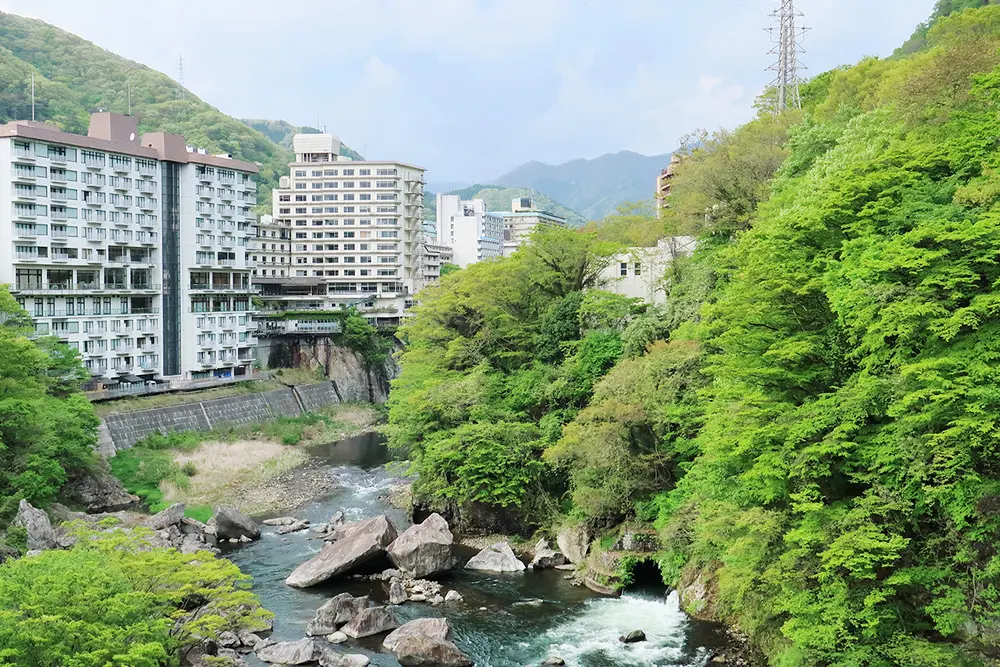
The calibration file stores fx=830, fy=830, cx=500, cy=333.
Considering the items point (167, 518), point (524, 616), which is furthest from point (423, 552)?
point (167, 518)

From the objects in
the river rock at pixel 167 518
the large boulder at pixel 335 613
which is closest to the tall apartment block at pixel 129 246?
the river rock at pixel 167 518

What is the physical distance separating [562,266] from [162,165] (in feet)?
104

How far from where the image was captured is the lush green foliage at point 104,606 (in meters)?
16.1

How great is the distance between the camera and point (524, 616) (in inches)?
1029

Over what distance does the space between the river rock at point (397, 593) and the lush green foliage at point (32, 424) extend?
14128 mm

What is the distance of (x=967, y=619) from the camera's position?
639 inches

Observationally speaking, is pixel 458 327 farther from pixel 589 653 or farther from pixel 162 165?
pixel 162 165

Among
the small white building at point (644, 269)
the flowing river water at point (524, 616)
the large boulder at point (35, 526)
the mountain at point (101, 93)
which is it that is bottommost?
the flowing river water at point (524, 616)

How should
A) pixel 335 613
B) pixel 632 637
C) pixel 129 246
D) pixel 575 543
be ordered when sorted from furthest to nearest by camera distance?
pixel 129 246 < pixel 575 543 < pixel 335 613 < pixel 632 637

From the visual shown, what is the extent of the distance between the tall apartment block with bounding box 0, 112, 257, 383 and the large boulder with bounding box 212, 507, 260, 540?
2237cm

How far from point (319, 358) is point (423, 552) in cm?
4238

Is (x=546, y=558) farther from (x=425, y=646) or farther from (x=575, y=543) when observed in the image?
(x=425, y=646)

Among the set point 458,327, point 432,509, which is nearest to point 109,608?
point 432,509

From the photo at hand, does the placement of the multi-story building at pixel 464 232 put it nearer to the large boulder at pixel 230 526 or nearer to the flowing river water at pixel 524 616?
the large boulder at pixel 230 526
